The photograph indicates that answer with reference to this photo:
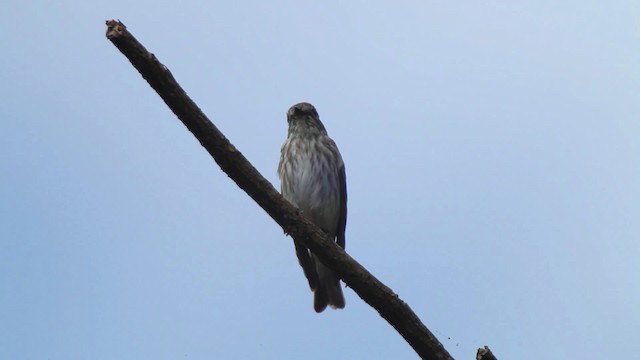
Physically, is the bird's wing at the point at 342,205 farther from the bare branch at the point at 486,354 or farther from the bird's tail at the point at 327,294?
the bare branch at the point at 486,354

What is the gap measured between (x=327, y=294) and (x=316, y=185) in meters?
0.99

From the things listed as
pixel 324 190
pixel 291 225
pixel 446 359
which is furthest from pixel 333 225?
pixel 446 359

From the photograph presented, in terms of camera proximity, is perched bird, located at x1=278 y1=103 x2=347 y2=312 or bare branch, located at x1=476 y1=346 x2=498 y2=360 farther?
perched bird, located at x1=278 y1=103 x2=347 y2=312

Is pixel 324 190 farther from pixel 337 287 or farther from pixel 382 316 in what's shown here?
pixel 382 316

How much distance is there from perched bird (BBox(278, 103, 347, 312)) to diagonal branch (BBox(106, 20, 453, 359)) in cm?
247

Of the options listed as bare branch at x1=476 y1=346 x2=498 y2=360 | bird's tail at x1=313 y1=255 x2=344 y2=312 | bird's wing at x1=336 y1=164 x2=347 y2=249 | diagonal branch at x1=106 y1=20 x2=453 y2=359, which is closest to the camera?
bare branch at x1=476 y1=346 x2=498 y2=360

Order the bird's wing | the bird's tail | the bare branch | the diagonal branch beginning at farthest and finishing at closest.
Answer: the bird's wing
the bird's tail
the diagonal branch
the bare branch

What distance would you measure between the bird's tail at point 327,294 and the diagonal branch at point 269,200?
242cm

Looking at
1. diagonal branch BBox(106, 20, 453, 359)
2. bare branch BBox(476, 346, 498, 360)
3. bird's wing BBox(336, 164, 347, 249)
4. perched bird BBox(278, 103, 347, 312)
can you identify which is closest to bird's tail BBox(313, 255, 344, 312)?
Answer: perched bird BBox(278, 103, 347, 312)

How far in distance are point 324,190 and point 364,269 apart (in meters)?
2.97

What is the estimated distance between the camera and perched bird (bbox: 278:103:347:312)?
787 centimetres

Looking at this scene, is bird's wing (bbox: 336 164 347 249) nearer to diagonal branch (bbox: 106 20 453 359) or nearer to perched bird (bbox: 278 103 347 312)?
perched bird (bbox: 278 103 347 312)

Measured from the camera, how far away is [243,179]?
5105 mm

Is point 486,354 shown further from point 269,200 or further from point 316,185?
point 316,185
